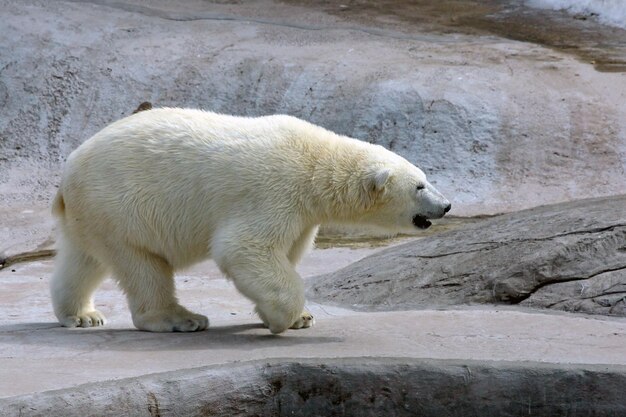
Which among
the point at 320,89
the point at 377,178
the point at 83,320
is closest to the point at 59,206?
the point at 83,320

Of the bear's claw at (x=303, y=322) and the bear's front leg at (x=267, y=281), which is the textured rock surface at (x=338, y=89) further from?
the bear's front leg at (x=267, y=281)

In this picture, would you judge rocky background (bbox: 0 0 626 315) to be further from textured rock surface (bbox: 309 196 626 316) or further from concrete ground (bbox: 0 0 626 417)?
textured rock surface (bbox: 309 196 626 316)

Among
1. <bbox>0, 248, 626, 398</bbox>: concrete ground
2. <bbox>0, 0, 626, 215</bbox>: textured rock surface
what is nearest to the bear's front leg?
<bbox>0, 248, 626, 398</bbox>: concrete ground

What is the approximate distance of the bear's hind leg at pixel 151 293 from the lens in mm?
4961

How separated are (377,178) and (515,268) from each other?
116cm

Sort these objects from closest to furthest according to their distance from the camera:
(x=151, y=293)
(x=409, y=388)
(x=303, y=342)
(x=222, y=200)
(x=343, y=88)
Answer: (x=409, y=388) < (x=303, y=342) < (x=222, y=200) < (x=151, y=293) < (x=343, y=88)

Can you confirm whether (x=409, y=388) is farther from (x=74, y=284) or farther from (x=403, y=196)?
(x=74, y=284)

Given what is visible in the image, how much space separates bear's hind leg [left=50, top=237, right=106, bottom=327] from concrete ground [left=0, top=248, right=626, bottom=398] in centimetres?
12

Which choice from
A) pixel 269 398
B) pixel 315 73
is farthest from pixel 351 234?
pixel 269 398

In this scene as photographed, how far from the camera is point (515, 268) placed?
5676 millimetres

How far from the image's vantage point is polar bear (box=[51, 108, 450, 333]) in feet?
15.6

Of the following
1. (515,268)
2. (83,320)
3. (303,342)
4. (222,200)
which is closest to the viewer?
(303,342)

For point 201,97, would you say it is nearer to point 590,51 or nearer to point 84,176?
point 590,51

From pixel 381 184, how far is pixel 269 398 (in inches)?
50.2
